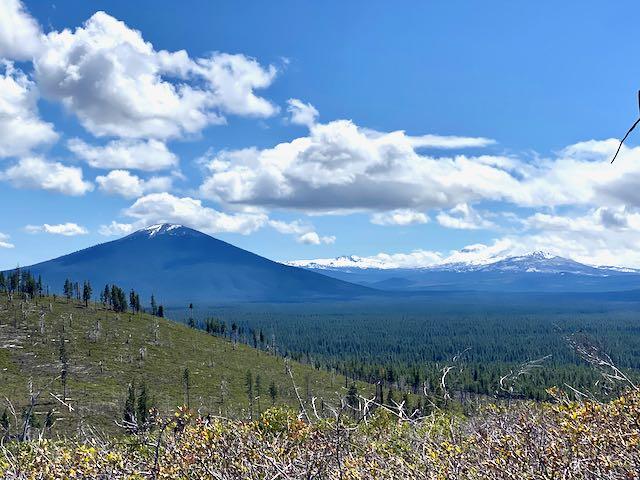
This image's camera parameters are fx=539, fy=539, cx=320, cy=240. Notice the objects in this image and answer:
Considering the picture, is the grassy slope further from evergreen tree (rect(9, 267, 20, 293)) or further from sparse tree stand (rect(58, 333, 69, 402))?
evergreen tree (rect(9, 267, 20, 293))

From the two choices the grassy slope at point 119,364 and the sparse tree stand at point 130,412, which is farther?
the grassy slope at point 119,364

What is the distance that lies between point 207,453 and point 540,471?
7.58m

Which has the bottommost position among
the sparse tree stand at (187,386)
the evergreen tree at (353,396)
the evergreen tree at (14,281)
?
the sparse tree stand at (187,386)

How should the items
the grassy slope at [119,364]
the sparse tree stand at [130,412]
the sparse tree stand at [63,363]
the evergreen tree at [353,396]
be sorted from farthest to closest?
1. the grassy slope at [119,364]
2. the sparse tree stand at [63,363]
3. the evergreen tree at [353,396]
4. the sparse tree stand at [130,412]

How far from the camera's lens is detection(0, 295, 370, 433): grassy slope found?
122 metres

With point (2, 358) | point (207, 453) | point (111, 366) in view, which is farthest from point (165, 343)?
point (207, 453)

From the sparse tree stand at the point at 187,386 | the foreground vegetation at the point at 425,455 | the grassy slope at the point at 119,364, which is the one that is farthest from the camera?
the sparse tree stand at the point at 187,386

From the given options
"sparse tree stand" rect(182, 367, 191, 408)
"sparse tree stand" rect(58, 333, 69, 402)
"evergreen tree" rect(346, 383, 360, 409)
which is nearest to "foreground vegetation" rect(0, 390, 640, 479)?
"evergreen tree" rect(346, 383, 360, 409)

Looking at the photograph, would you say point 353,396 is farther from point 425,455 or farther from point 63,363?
point 63,363

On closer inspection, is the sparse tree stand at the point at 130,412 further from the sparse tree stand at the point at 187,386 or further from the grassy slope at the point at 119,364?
the sparse tree stand at the point at 187,386

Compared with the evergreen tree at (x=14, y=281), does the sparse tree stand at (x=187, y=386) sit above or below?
below

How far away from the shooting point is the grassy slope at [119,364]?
122375mm


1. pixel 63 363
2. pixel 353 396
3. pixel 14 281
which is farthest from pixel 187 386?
pixel 353 396

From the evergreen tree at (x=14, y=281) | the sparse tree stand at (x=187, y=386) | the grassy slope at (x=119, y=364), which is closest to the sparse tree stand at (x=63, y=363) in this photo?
the grassy slope at (x=119, y=364)
